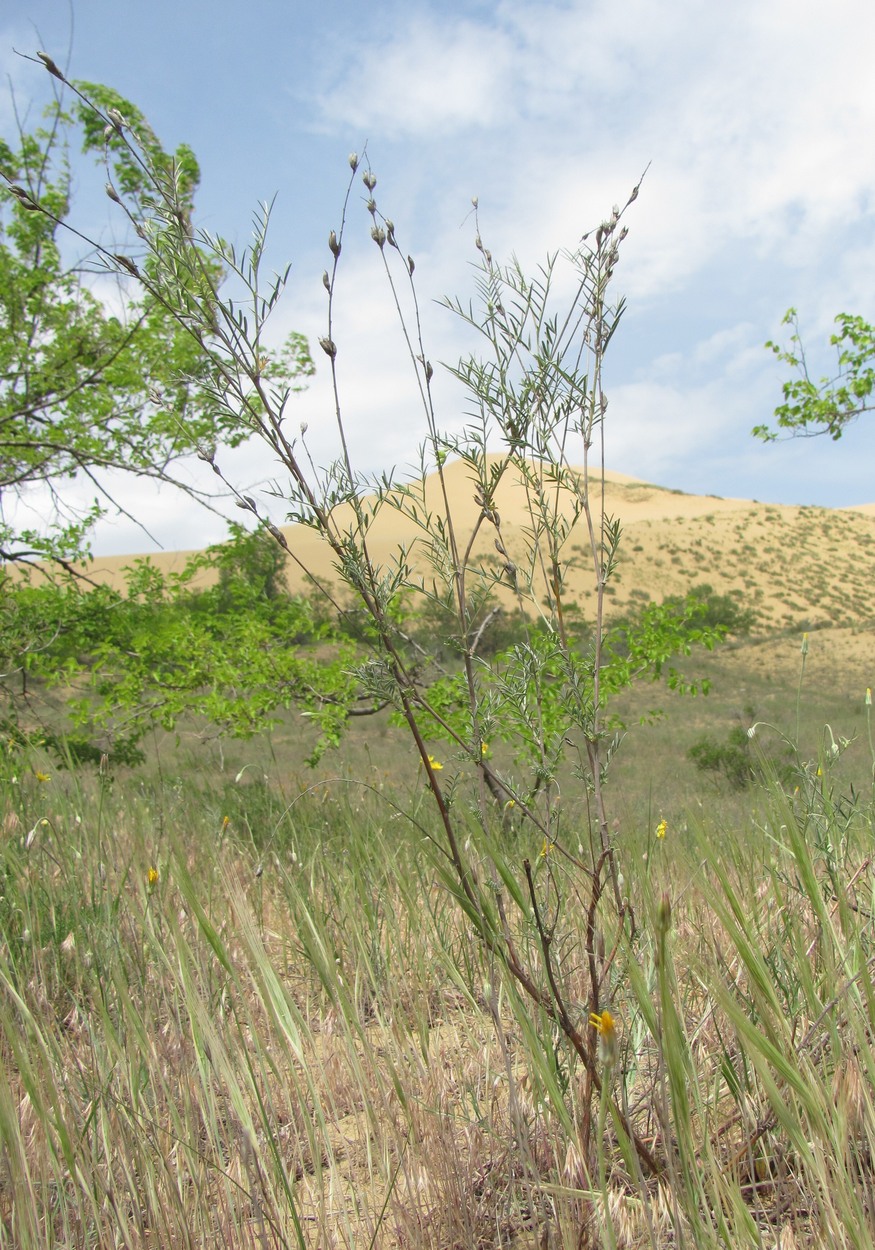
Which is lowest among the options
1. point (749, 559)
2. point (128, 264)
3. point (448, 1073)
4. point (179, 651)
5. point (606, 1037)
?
point (448, 1073)

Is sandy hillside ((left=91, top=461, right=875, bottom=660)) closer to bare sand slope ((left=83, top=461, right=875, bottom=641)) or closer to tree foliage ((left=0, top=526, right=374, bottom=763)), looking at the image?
bare sand slope ((left=83, top=461, right=875, bottom=641))

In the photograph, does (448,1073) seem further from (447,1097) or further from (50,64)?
(50,64)

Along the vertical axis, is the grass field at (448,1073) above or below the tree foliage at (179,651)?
below

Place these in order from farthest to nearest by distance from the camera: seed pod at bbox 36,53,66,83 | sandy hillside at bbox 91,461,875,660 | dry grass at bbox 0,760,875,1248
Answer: sandy hillside at bbox 91,461,875,660 → seed pod at bbox 36,53,66,83 → dry grass at bbox 0,760,875,1248

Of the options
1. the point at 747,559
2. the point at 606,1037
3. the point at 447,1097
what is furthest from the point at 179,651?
the point at 747,559

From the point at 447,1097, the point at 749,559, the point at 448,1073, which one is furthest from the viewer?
the point at 749,559

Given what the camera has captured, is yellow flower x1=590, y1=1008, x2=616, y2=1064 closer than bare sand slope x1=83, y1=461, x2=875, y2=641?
Yes

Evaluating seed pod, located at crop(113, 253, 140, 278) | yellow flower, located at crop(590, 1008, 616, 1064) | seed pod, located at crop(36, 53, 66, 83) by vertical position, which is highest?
seed pod, located at crop(36, 53, 66, 83)

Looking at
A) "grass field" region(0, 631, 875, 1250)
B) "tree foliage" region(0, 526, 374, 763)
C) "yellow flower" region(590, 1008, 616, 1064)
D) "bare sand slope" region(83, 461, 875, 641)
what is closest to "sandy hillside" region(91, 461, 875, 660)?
"bare sand slope" region(83, 461, 875, 641)

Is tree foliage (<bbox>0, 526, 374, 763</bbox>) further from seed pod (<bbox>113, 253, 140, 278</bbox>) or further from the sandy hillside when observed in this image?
the sandy hillside

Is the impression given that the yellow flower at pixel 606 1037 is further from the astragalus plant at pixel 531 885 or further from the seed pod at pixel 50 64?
the seed pod at pixel 50 64

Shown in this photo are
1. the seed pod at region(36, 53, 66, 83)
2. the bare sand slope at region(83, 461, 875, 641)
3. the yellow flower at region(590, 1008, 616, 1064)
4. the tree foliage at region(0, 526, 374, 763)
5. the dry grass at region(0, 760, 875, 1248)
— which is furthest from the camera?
the bare sand slope at region(83, 461, 875, 641)

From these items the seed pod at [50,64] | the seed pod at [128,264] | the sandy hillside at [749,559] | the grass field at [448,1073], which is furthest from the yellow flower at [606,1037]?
the sandy hillside at [749,559]

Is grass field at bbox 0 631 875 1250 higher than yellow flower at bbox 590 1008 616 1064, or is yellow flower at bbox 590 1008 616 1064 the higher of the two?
yellow flower at bbox 590 1008 616 1064
